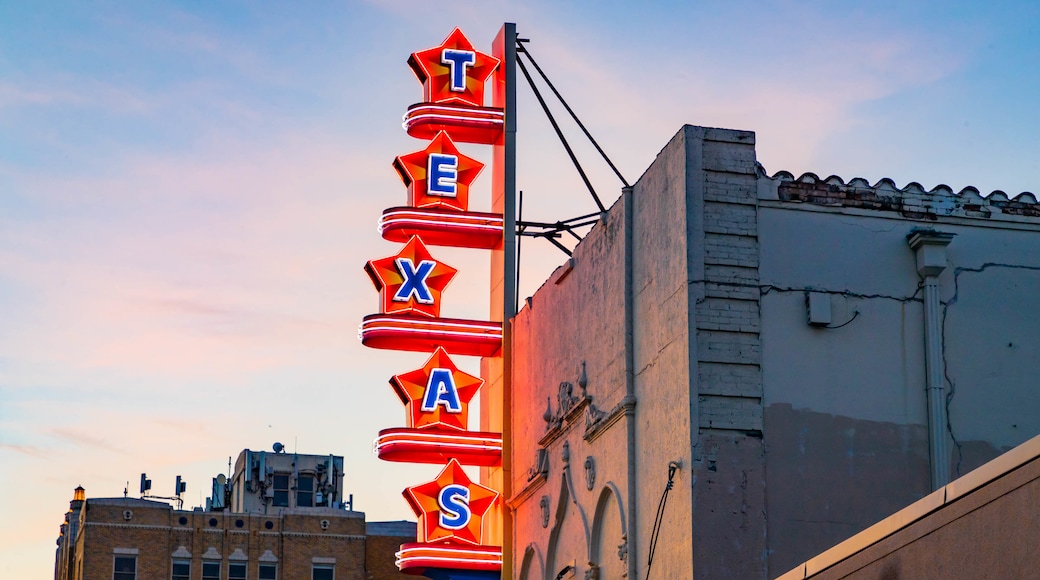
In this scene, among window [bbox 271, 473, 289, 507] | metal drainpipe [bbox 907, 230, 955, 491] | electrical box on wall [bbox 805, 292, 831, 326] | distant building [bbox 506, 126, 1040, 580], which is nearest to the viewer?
distant building [bbox 506, 126, 1040, 580]

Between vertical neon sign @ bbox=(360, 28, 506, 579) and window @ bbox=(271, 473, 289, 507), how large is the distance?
1598 inches

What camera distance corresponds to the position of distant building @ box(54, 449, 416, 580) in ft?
217

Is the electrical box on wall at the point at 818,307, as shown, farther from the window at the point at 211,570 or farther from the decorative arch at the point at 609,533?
the window at the point at 211,570

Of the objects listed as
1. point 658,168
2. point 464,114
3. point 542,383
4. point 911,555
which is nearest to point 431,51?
point 464,114

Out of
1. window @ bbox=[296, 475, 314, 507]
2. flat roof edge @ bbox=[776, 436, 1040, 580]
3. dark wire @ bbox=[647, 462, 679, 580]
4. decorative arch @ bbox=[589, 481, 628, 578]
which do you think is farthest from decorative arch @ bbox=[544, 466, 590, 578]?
window @ bbox=[296, 475, 314, 507]

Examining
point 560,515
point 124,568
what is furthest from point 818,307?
point 124,568

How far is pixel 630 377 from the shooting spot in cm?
2383

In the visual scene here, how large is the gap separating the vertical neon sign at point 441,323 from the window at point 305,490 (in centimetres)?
4069

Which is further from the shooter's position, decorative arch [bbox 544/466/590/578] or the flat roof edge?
decorative arch [bbox 544/466/590/578]

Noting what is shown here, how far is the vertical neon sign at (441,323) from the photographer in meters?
30.4

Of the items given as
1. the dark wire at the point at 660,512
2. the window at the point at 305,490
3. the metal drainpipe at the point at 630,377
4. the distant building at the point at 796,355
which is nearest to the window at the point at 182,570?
the window at the point at 305,490

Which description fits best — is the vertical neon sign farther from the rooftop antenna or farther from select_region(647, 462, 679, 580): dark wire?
the rooftop antenna

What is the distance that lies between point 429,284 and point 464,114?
11.9ft

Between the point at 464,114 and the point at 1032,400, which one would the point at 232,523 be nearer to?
the point at 464,114
